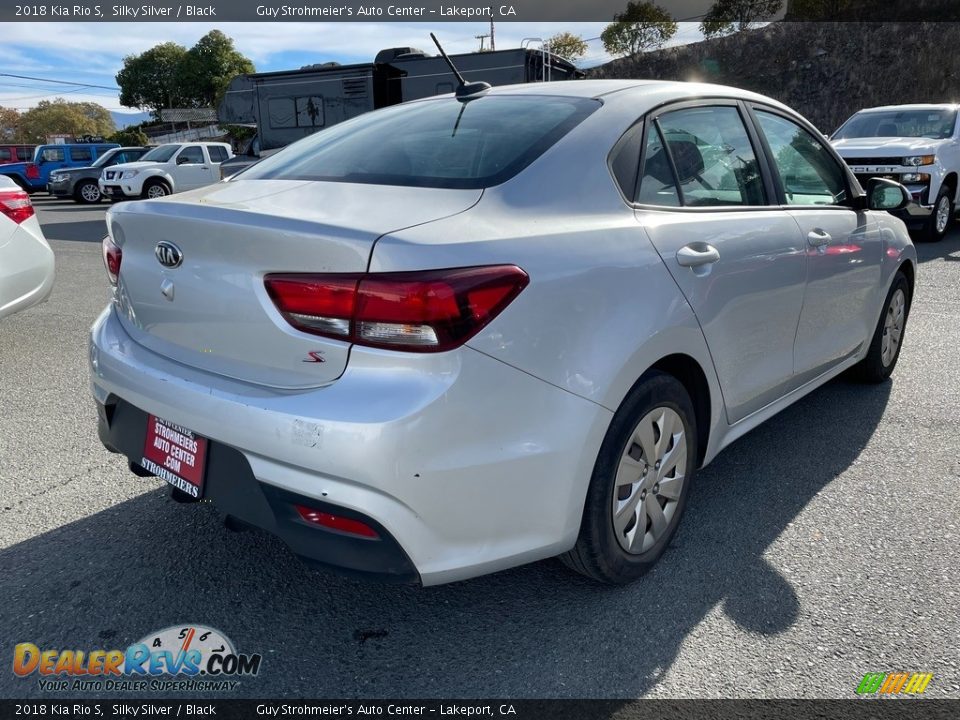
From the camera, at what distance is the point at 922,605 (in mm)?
2443

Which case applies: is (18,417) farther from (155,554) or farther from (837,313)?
(837,313)

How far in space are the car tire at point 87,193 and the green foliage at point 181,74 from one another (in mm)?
67126

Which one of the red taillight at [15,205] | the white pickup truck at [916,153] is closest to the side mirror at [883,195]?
the red taillight at [15,205]

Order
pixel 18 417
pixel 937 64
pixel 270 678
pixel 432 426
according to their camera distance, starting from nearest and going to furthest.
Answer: pixel 432 426, pixel 270 678, pixel 18 417, pixel 937 64

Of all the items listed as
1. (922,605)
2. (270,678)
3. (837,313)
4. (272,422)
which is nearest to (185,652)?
(270,678)

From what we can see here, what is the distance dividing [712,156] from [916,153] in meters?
8.84

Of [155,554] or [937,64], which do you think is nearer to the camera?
[155,554]

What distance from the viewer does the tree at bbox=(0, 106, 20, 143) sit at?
3421 inches

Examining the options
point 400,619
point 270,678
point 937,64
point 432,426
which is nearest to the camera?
point 432,426

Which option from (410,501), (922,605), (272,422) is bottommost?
(922,605)

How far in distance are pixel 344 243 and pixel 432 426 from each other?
49cm

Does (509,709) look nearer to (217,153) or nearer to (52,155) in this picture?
(217,153)

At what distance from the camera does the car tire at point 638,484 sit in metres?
2.26

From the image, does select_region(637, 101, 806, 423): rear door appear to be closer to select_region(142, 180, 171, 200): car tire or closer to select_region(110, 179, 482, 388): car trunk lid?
select_region(110, 179, 482, 388): car trunk lid
